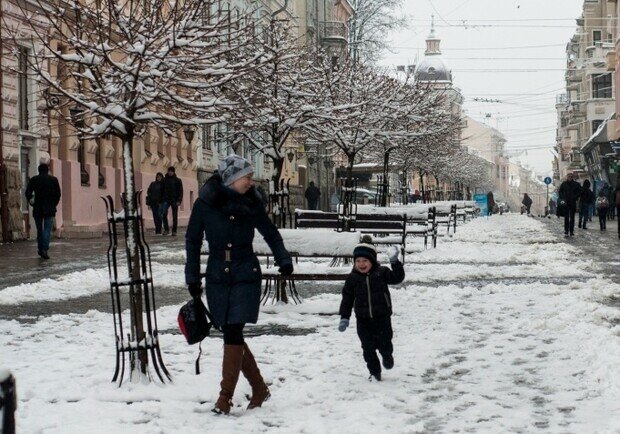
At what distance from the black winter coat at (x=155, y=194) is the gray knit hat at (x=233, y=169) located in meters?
23.9

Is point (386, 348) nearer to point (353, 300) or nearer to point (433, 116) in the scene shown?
point (353, 300)

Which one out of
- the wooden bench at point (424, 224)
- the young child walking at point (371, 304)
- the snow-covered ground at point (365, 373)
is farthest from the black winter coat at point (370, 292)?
the wooden bench at point (424, 224)

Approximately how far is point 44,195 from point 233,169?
13.9 m

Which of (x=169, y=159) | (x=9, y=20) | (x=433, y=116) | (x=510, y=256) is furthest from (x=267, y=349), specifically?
(x=169, y=159)

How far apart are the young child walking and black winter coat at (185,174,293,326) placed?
112 centimetres

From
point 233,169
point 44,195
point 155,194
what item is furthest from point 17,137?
point 233,169

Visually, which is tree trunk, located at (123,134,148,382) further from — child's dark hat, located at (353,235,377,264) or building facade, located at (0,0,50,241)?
building facade, located at (0,0,50,241)

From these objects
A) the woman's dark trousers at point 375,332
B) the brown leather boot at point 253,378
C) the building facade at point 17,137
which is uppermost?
the building facade at point 17,137

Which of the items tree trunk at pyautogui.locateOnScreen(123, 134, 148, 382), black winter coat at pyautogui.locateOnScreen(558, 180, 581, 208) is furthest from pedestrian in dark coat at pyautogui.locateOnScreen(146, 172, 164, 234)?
tree trunk at pyautogui.locateOnScreen(123, 134, 148, 382)

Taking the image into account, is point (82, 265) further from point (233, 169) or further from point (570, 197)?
point (570, 197)

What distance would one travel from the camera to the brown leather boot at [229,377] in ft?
22.5

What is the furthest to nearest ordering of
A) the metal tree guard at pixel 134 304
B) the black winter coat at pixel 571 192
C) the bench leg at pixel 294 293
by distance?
the black winter coat at pixel 571 192, the bench leg at pixel 294 293, the metal tree guard at pixel 134 304

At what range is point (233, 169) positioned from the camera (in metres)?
7.07

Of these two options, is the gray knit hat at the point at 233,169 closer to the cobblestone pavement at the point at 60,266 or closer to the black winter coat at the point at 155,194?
the cobblestone pavement at the point at 60,266
